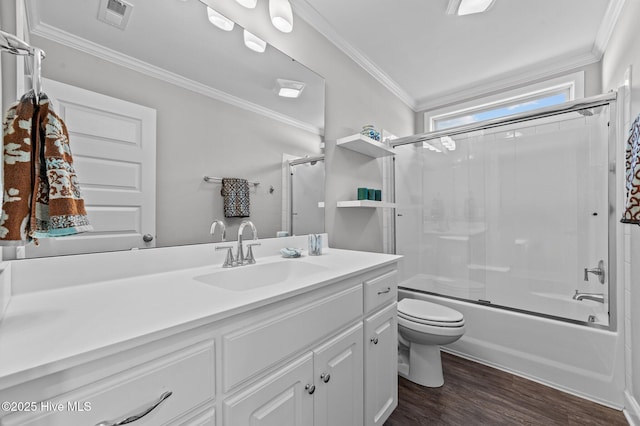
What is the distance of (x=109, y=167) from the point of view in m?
0.99

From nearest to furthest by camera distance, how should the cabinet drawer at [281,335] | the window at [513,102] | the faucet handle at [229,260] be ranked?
the cabinet drawer at [281,335] < the faucet handle at [229,260] < the window at [513,102]

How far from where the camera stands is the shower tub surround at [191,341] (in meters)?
0.50

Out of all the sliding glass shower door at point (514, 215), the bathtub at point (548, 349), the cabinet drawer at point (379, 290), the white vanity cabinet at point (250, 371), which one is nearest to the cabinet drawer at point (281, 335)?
the white vanity cabinet at point (250, 371)

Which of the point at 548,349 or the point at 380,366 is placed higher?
the point at 380,366

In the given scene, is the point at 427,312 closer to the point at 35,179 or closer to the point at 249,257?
the point at 249,257

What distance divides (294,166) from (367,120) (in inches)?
42.8

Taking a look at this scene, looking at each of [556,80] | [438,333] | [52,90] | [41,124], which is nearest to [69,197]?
[41,124]

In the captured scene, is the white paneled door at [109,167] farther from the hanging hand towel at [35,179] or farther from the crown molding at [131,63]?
the hanging hand towel at [35,179]

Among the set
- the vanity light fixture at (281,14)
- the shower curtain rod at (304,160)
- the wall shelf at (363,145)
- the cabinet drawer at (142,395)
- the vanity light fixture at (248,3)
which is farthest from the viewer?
the wall shelf at (363,145)

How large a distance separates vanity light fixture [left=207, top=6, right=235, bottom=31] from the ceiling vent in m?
0.36

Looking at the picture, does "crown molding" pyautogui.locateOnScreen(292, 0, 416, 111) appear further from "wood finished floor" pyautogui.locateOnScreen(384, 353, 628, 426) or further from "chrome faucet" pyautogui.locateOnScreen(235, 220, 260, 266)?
"wood finished floor" pyautogui.locateOnScreen(384, 353, 628, 426)

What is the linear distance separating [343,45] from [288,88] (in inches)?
32.0

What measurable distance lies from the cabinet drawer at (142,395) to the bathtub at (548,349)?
7.14ft

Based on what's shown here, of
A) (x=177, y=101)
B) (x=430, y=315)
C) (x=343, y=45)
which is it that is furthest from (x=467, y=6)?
(x=430, y=315)
